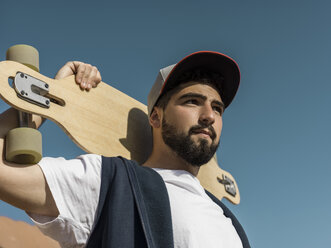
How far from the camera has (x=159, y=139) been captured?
1945 mm

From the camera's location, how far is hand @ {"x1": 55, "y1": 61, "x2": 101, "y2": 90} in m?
1.78

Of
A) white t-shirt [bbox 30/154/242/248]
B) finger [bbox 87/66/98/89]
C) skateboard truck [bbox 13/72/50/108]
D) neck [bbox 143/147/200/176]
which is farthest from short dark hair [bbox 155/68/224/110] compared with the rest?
skateboard truck [bbox 13/72/50/108]

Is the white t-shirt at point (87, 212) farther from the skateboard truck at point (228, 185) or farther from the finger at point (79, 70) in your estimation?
the skateboard truck at point (228, 185)

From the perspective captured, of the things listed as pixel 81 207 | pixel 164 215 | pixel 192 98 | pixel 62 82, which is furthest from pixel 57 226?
pixel 192 98

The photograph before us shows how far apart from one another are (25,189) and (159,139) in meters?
0.80

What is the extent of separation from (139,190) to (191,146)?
18.2 inches

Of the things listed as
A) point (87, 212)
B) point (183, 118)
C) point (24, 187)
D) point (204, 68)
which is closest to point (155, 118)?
point (183, 118)

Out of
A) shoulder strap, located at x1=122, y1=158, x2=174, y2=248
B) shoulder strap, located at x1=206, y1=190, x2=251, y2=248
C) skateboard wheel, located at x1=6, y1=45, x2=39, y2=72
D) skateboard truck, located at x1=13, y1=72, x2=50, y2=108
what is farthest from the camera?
shoulder strap, located at x1=206, y1=190, x2=251, y2=248

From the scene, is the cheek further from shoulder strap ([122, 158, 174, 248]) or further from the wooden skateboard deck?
shoulder strap ([122, 158, 174, 248])

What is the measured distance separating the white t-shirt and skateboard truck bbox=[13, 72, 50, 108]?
0.77ft

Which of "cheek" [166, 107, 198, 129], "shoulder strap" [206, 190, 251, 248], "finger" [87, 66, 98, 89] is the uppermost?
"finger" [87, 66, 98, 89]

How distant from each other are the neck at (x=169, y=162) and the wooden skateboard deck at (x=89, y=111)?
0.13 metres

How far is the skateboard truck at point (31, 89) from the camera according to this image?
4.73ft

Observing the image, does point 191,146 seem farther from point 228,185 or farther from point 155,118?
point 228,185
